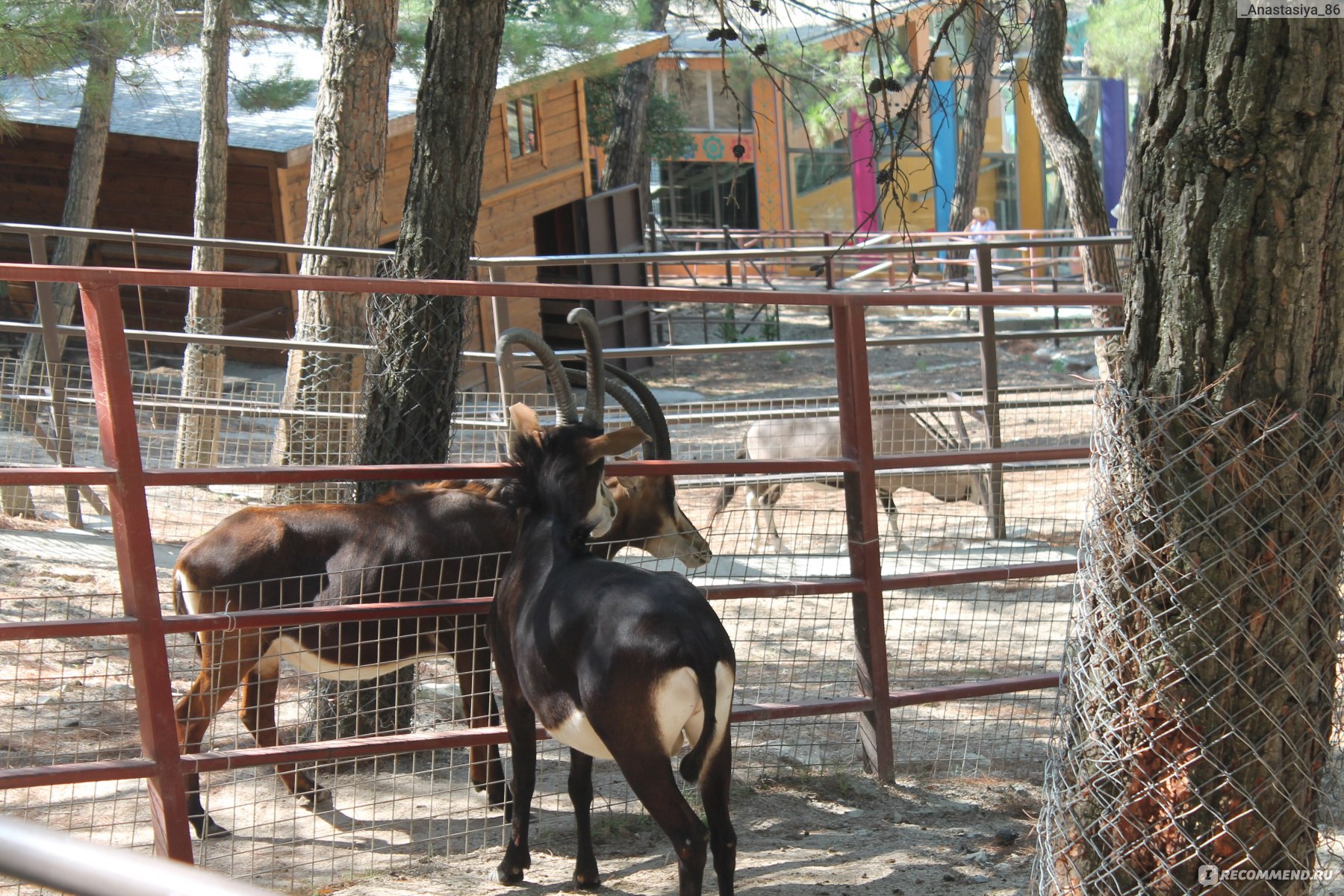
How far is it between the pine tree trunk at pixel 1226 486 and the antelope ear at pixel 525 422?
197 centimetres

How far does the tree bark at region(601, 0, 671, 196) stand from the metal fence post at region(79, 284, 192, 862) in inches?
711

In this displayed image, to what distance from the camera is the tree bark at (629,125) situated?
2161cm

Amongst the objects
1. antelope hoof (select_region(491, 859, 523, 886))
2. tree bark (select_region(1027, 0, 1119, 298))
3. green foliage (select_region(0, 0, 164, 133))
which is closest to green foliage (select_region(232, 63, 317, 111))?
green foliage (select_region(0, 0, 164, 133))


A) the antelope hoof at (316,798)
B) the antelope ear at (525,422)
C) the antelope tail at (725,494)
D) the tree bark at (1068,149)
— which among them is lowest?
the antelope hoof at (316,798)

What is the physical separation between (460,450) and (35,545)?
8.53 ft

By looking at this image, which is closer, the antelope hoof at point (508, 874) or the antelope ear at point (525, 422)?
the antelope hoof at point (508, 874)

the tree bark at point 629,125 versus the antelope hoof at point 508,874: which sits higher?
the tree bark at point 629,125

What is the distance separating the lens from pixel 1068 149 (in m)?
10.1

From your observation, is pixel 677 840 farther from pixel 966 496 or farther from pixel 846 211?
pixel 846 211

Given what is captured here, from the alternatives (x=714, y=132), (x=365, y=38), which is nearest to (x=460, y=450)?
(x=365, y=38)

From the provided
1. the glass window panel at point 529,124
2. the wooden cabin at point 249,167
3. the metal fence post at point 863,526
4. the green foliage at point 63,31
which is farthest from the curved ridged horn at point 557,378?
the glass window panel at point 529,124

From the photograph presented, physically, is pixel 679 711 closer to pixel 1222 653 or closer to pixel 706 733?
pixel 706 733

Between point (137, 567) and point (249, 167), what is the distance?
41.0 feet

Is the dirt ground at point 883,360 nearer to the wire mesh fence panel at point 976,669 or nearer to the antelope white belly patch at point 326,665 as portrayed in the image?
the wire mesh fence panel at point 976,669
